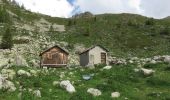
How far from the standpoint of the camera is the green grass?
23.2 meters

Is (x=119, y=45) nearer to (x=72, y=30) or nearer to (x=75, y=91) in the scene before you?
(x=72, y=30)

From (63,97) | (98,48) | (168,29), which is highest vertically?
(168,29)

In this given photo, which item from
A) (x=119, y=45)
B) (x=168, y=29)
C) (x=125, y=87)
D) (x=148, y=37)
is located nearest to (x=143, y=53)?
(x=119, y=45)

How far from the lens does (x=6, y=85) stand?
2384 cm

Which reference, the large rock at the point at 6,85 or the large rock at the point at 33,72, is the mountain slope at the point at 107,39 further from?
the large rock at the point at 6,85

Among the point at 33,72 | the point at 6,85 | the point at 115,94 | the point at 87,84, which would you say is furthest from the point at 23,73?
the point at 115,94

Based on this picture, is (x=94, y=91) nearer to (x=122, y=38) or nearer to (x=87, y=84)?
(x=87, y=84)

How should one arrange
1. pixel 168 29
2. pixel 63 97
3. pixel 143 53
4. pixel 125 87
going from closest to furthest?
pixel 63 97 < pixel 125 87 < pixel 143 53 < pixel 168 29

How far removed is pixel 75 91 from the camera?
24.3 meters

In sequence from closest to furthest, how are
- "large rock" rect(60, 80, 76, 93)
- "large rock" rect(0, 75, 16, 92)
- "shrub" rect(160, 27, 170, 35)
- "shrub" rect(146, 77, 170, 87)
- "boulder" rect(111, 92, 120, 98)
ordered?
1. "large rock" rect(0, 75, 16, 92)
2. "boulder" rect(111, 92, 120, 98)
3. "large rock" rect(60, 80, 76, 93)
4. "shrub" rect(146, 77, 170, 87)
5. "shrub" rect(160, 27, 170, 35)

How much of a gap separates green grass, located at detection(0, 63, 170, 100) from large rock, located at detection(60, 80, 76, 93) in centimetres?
26

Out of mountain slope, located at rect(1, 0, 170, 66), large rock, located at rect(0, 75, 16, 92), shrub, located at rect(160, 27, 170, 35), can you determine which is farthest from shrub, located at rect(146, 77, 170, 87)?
shrub, located at rect(160, 27, 170, 35)

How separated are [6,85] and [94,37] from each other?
7647 centimetres

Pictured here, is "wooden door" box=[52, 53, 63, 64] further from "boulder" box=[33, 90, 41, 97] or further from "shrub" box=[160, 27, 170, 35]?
"shrub" box=[160, 27, 170, 35]
